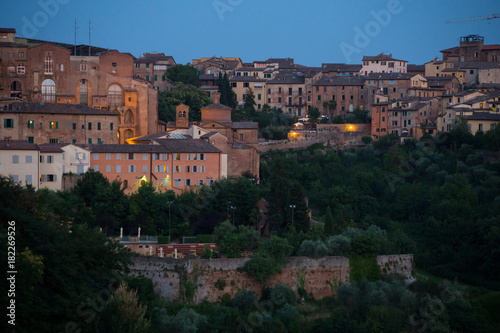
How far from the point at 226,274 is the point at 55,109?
899 inches

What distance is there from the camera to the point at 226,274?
40.0 meters

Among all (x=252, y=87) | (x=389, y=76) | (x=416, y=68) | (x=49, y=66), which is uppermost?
(x=416, y=68)

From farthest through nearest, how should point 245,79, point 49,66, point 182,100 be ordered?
point 245,79, point 182,100, point 49,66

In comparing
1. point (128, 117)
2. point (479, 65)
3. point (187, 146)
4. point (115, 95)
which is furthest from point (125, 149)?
point (479, 65)

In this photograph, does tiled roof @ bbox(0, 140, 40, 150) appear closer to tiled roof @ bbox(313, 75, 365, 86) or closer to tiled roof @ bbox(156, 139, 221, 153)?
tiled roof @ bbox(156, 139, 221, 153)

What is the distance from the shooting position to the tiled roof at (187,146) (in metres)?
54.1

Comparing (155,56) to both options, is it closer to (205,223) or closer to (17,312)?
(205,223)

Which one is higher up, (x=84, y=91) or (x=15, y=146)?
(x=84, y=91)

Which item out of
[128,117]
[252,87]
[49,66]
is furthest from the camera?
[252,87]

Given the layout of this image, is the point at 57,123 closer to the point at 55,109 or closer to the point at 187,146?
the point at 55,109

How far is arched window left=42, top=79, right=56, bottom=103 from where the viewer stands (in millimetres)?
63000

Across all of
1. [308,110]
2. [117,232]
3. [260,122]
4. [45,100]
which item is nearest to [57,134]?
[45,100]

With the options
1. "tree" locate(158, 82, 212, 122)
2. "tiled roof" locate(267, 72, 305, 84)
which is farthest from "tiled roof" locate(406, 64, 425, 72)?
"tree" locate(158, 82, 212, 122)

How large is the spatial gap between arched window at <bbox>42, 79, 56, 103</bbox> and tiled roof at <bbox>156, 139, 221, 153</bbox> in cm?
1142
